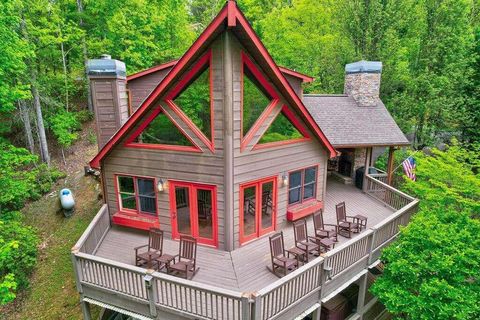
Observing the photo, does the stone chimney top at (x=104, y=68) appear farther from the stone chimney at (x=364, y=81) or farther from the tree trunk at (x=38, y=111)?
the stone chimney at (x=364, y=81)

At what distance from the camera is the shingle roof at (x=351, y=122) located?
12.0 metres

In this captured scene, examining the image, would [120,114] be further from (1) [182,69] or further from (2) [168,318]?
(2) [168,318]

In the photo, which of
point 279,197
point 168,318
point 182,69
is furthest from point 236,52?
point 168,318

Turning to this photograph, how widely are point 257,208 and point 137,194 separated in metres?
4.02

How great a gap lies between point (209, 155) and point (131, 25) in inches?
576

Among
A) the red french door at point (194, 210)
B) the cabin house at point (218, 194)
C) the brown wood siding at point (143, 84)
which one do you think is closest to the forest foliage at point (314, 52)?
the brown wood siding at point (143, 84)

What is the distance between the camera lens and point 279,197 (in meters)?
9.02

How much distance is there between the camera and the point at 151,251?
7.74 meters

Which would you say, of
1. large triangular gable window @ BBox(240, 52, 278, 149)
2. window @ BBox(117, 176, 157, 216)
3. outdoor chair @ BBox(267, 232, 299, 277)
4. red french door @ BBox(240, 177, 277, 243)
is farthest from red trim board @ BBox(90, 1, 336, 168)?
outdoor chair @ BBox(267, 232, 299, 277)

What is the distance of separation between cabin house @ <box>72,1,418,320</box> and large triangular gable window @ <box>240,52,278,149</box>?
3 centimetres

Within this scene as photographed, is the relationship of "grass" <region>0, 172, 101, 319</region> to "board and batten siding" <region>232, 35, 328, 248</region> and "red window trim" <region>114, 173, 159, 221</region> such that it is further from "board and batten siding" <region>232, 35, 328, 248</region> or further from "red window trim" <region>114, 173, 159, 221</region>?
"board and batten siding" <region>232, 35, 328, 248</region>

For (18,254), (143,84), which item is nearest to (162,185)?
(143,84)

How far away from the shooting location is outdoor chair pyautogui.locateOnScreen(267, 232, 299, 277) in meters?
7.10

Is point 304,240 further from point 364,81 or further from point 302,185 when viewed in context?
point 364,81
